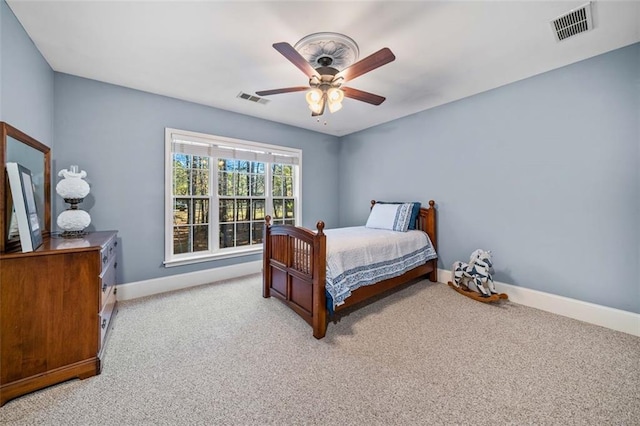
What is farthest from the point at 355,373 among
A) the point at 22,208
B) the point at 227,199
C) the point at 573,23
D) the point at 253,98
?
the point at 253,98

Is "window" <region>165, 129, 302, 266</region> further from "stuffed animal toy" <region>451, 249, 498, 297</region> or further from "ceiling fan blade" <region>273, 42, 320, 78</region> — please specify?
"stuffed animal toy" <region>451, 249, 498, 297</region>

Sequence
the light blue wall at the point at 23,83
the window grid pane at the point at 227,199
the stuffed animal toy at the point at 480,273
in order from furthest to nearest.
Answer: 1. the window grid pane at the point at 227,199
2. the stuffed animal toy at the point at 480,273
3. the light blue wall at the point at 23,83

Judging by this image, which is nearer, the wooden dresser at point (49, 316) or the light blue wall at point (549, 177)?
the wooden dresser at point (49, 316)

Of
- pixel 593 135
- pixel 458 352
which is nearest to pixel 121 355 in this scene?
pixel 458 352

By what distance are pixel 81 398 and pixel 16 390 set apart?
0.36m

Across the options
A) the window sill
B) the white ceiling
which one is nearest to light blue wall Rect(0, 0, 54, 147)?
the white ceiling

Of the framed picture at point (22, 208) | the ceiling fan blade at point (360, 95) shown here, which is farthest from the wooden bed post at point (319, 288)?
the framed picture at point (22, 208)

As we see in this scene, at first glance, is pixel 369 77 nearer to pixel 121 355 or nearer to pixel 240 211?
pixel 240 211

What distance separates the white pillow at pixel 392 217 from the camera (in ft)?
11.4

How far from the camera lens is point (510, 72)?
2.67 m

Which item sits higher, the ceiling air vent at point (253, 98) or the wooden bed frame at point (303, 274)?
the ceiling air vent at point (253, 98)

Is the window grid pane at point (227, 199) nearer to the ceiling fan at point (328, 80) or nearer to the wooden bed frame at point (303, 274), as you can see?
the wooden bed frame at point (303, 274)

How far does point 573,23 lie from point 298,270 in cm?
309

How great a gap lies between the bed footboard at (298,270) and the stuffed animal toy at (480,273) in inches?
76.9
